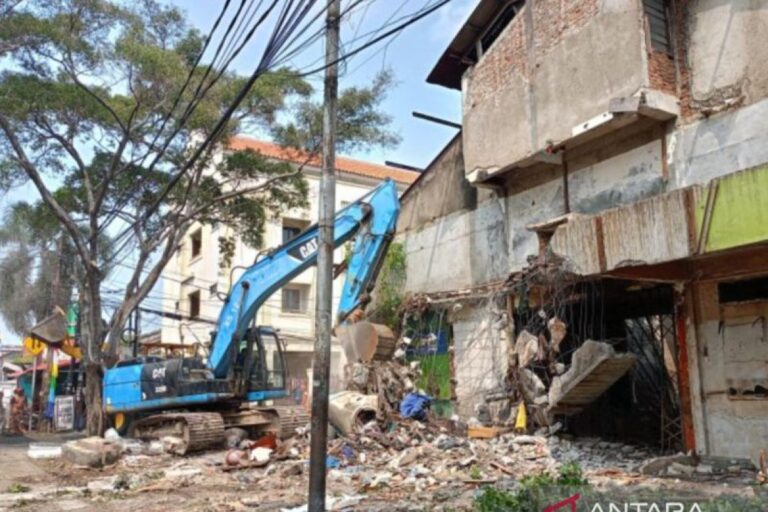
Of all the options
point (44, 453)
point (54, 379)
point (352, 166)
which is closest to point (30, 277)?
point (54, 379)

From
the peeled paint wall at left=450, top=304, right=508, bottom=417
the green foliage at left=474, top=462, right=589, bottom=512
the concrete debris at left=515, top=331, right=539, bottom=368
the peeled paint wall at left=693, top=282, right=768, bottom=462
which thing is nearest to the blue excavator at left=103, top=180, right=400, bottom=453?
the peeled paint wall at left=450, top=304, right=508, bottom=417

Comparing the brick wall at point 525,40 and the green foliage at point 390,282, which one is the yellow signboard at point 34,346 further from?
the brick wall at point 525,40

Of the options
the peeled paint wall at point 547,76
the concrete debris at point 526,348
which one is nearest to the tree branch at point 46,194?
the peeled paint wall at point 547,76

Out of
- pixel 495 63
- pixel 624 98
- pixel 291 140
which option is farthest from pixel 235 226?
pixel 624 98

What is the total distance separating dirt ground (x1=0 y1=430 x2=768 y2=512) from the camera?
8.41 m

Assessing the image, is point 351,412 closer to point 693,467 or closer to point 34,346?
point 693,467

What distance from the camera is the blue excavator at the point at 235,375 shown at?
12719mm

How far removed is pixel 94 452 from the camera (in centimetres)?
1307

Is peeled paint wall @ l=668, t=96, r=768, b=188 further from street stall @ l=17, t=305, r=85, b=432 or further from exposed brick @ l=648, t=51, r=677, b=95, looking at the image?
street stall @ l=17, t=305, r=85, b=432

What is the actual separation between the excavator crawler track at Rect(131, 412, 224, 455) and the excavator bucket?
2874mm

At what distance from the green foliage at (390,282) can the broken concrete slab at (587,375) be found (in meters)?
5.68

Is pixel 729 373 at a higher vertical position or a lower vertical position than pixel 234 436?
higher

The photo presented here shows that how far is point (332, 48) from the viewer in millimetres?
7688

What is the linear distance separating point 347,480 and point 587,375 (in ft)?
13.6
